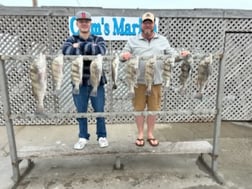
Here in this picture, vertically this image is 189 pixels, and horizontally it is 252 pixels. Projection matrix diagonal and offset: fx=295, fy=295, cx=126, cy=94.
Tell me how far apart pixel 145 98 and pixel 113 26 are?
6.15 feet

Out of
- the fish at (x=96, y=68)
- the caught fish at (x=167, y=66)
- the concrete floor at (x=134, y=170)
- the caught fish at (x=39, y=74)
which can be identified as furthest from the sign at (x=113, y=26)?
the caught fish at (x=39, y=74)

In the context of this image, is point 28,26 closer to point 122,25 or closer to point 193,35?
point 122,25

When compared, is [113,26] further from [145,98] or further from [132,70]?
[132,70]

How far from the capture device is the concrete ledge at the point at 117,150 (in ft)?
11.5

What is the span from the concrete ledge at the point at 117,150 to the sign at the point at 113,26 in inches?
83.1

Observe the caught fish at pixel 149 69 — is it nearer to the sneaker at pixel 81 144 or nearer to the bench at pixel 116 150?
the bench at pixel 116 150

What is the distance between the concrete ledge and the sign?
2.11 m

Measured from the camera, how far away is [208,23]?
519 centimetres

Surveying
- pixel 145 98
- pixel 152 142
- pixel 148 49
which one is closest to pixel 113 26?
pixel 148 49

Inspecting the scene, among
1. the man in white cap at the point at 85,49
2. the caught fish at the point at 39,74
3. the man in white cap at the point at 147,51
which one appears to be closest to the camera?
the caught fish at the point at 39,74

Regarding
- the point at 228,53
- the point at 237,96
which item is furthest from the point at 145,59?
the point at 237,96

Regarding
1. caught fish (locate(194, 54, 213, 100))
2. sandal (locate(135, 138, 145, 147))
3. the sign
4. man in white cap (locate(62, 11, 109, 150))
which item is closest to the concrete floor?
sandal (locate(135, 138, 145, 147))

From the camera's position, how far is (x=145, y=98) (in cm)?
365

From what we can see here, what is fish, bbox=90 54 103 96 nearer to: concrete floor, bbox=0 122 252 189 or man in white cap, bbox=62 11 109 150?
man in white cap, bbox=62 11 109 150
